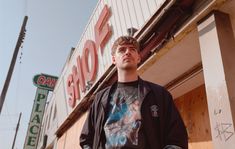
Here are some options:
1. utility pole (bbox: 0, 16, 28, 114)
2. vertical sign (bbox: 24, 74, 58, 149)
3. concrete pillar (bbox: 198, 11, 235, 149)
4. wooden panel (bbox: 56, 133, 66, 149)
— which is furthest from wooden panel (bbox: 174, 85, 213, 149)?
vertical sign (bbox: 24, 74, 58, 149)

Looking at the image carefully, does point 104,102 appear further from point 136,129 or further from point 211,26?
point 211,26

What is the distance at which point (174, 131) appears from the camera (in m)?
1.71

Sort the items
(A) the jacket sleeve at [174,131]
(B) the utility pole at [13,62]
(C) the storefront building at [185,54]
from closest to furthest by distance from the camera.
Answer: (A) the jacket sleeve at [174,131]
(C) the storefront building at [185,54]
(B) the utility pole at [13,62]

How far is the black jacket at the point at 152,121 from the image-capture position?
1.71 metres

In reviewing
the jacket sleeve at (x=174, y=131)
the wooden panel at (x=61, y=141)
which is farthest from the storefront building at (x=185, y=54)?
the wooden panel at (x=61, y=141)

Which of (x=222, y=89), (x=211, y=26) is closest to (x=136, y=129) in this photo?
(x=222, y=89)

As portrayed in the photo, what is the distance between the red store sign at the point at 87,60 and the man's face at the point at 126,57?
10.6 ft

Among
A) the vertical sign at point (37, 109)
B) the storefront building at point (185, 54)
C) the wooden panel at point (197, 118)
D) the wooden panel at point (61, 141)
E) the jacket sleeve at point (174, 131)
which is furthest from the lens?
the vertical sign at point (37, 109)

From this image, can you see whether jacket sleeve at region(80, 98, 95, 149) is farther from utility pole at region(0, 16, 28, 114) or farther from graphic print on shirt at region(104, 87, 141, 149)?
utility pole at region(0, 16, 28, 114)

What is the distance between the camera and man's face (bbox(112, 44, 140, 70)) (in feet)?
6.80

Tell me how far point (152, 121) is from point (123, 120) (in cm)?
22

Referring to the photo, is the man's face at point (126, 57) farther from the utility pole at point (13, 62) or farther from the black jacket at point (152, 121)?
the utility pole at point (13, 62)

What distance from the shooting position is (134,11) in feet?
14.6

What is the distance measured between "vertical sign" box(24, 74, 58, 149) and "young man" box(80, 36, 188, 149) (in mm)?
16262
